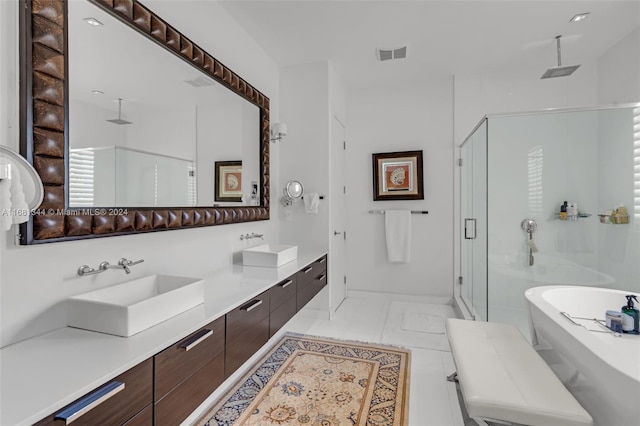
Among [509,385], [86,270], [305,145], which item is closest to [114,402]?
[86,270]

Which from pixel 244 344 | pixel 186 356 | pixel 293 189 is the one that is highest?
pixel 293 189

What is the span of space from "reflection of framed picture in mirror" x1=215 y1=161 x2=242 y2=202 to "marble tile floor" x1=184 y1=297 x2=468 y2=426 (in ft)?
4.09

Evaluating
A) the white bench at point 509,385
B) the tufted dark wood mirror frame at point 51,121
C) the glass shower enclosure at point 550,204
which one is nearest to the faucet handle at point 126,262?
the tufted dark wood mirror frame at point 51,121

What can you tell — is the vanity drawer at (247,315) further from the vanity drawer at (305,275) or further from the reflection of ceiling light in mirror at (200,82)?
the reflection of ceiling light in mirror at (200,82)

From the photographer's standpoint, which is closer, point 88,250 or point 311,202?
point 88,250

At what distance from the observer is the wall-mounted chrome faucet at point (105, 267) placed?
126 centimetres

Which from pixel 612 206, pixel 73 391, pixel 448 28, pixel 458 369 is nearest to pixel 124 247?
pixel 73 391

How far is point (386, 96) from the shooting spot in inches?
151

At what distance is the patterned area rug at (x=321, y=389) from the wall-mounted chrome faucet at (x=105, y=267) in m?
0.98

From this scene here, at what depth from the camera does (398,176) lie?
12.4 feet

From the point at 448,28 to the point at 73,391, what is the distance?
10.5 ft

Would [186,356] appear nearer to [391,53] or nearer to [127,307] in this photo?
[127,307]

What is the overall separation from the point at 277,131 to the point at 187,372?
7.23ft

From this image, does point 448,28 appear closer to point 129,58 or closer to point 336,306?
point 129,58
